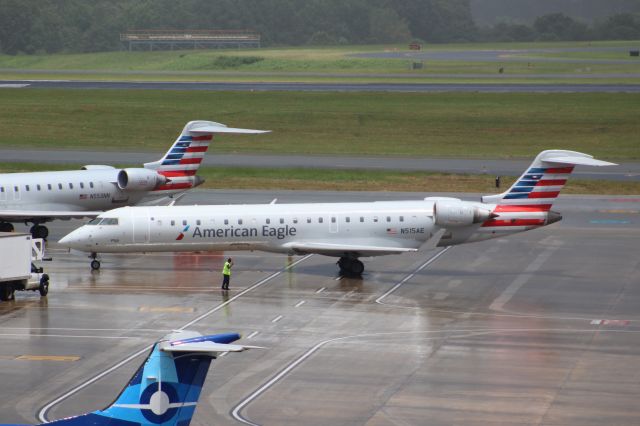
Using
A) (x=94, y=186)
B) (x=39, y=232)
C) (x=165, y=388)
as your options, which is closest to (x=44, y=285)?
(x=39, y=232)

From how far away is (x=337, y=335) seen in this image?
40.3m

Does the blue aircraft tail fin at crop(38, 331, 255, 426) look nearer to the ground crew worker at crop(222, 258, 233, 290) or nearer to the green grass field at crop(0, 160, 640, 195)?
the ground crew worker at crop(222, 258, 233, 290)

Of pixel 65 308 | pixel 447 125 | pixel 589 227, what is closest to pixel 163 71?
pixel 447 125

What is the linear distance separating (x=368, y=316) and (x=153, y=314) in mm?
7734

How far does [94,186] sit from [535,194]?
22.2 metres

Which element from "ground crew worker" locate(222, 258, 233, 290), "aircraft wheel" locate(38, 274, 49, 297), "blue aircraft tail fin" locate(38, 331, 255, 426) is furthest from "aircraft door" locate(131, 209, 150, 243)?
"blue aircraft tail fin" locate(38, 331, 255, 426)

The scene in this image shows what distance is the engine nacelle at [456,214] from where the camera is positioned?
49219 mm

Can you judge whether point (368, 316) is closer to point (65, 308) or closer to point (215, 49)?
point (65, 308)

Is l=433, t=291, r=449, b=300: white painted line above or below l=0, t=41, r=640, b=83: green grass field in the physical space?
below

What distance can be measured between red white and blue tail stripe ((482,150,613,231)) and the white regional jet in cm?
4

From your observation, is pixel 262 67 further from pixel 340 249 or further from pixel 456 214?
pixel 456 214

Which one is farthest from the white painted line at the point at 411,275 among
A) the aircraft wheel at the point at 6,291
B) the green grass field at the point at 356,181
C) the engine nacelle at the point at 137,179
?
the green grass field at the point at 356,181

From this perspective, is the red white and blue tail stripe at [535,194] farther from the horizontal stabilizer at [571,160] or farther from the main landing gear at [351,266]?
the main landing gear at [351,266]

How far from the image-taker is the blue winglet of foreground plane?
2100 centimetres
